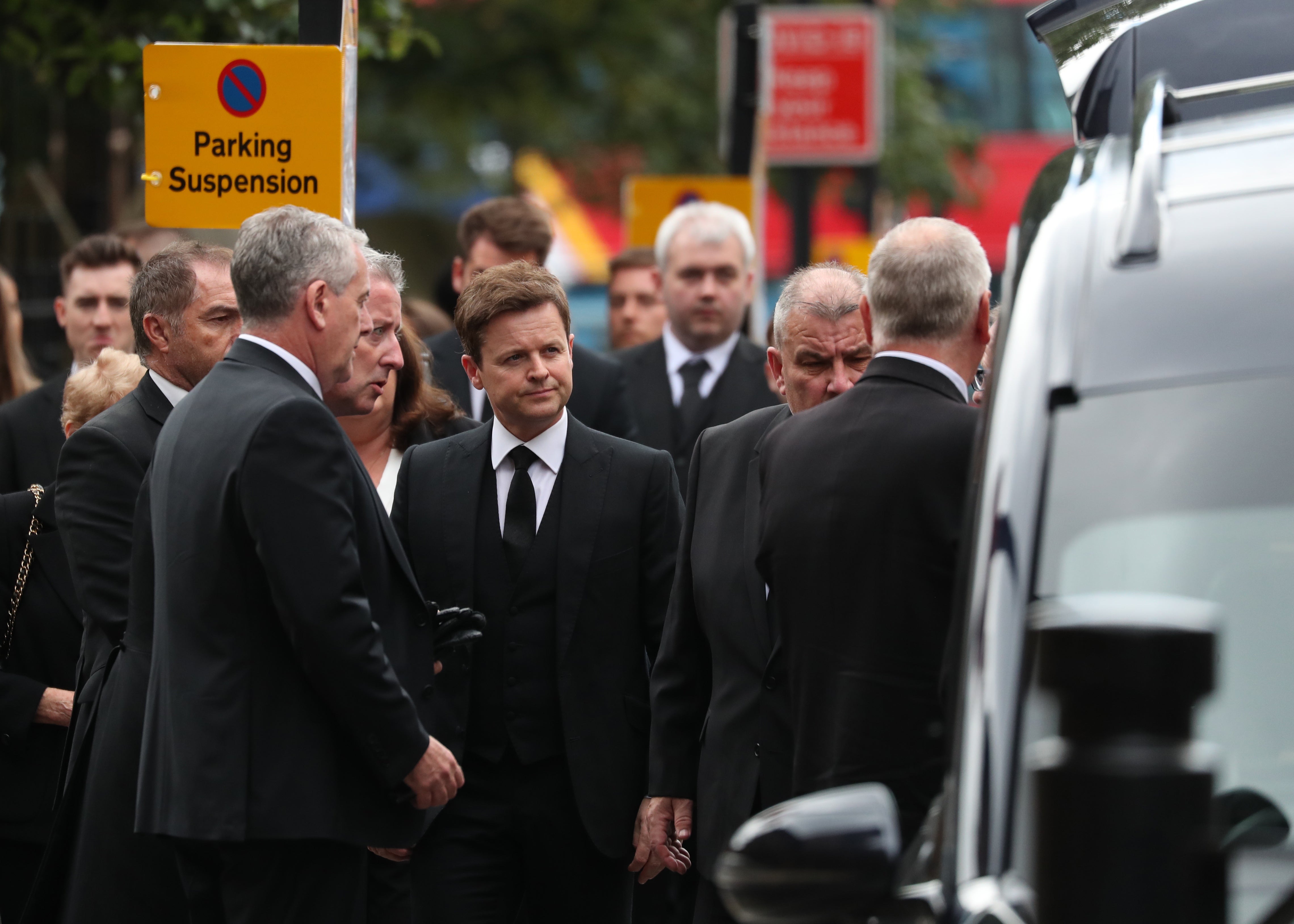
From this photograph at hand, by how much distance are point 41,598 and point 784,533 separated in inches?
109

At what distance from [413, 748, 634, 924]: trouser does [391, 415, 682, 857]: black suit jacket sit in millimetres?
98

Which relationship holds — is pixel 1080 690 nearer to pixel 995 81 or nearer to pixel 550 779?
pixel 550 779

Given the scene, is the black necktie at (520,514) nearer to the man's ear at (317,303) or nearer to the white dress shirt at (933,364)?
the man's ear at (317,303)

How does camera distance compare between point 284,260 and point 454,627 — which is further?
point 454,627

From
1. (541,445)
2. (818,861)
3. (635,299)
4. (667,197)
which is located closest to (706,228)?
(635,299)

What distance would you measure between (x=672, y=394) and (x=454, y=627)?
375 cm

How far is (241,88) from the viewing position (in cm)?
524

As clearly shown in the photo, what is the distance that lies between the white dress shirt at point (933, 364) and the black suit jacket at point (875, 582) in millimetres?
48

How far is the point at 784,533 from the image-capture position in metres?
3.46

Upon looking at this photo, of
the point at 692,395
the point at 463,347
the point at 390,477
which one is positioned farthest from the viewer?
the point at 692,395

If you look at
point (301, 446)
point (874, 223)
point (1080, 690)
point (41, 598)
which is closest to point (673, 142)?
point (874, 223)

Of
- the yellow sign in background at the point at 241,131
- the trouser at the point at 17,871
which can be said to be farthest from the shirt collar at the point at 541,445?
the trouser at the point at 17,871

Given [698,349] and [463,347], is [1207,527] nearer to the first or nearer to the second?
[463,347]

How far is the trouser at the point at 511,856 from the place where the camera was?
457cm
